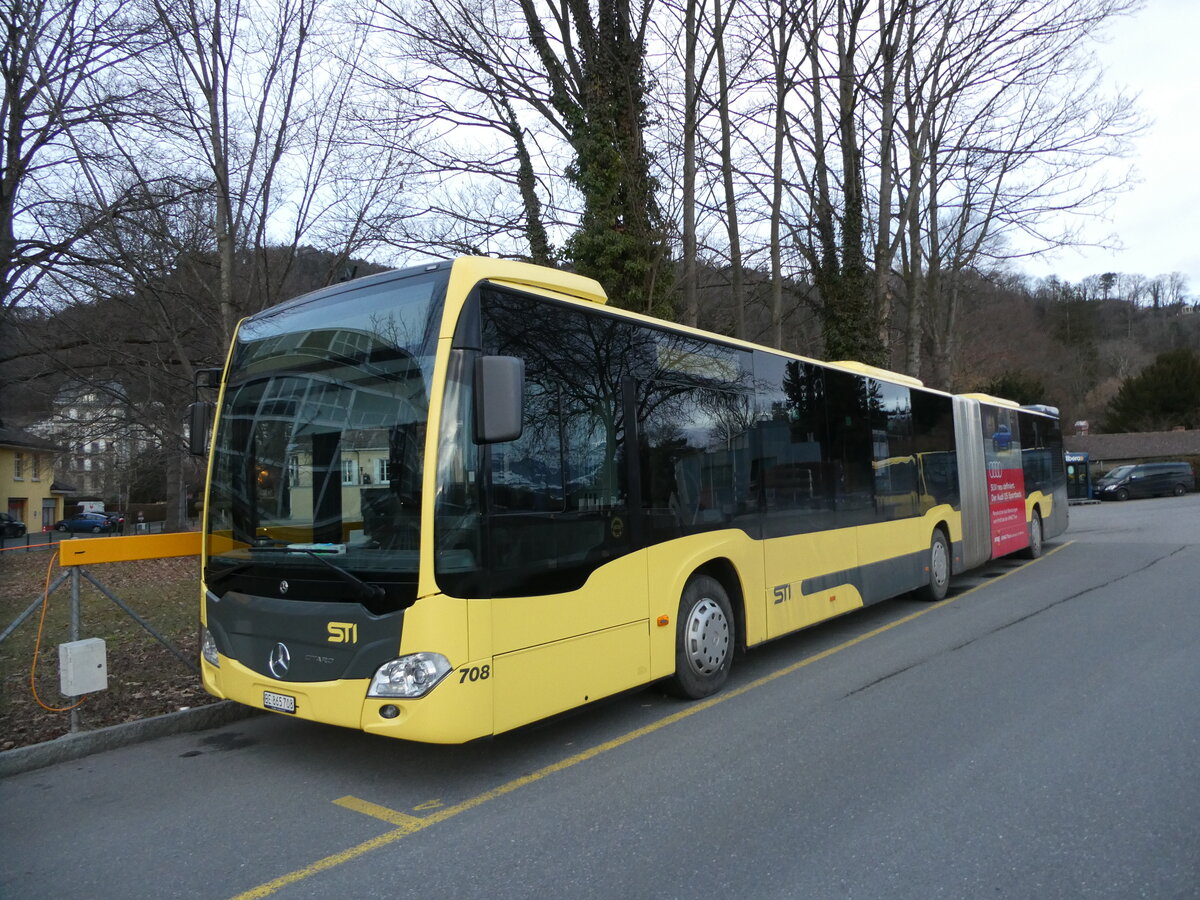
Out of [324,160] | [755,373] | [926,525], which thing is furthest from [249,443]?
[926,525]

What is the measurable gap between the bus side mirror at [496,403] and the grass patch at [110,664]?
3916mm

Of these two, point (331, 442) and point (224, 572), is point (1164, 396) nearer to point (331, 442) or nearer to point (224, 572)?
point (331, 442)

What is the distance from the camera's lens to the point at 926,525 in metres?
10.9

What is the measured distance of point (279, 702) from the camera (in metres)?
4.98

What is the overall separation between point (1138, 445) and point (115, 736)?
70899 mm

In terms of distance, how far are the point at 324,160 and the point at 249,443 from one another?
7146 millimetres

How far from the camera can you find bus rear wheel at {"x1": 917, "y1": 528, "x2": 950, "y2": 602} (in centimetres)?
1109

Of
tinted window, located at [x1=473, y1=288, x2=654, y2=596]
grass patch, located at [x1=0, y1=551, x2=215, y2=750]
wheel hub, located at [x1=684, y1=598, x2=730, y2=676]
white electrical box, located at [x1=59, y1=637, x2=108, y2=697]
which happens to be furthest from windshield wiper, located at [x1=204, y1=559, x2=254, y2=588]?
wheel hub, located at [x1=684, y1=598, x2=730, y2=676]

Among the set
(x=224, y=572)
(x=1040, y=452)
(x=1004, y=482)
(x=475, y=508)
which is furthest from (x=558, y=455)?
(x=1040, y=452)

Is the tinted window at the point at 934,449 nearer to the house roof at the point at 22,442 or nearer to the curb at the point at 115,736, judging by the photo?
the curb at the point at 115,736

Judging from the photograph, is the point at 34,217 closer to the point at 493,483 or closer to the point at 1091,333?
the point at 493,483

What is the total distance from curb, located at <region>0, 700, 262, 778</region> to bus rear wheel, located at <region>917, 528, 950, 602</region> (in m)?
8.43

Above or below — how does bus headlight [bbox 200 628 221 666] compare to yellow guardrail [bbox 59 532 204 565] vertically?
below

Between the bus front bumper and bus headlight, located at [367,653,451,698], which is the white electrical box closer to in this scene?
the bus front bumper
